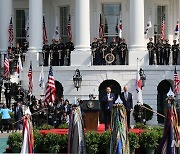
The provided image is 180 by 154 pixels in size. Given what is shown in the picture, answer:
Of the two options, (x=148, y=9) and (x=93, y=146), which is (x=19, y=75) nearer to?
(x=148, y=9)

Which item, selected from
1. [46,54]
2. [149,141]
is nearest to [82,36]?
[46,54]

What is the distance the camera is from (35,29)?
139 feet

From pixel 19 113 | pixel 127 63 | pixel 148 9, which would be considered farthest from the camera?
pixel 148 9

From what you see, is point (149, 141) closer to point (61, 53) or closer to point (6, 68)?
point (6, 68)

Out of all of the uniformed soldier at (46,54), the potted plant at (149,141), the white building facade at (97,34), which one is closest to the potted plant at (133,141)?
the potted plant at (149,141)

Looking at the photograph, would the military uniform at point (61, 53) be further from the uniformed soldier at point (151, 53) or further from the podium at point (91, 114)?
the podium at point (91, 114)

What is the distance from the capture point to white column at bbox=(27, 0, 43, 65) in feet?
138

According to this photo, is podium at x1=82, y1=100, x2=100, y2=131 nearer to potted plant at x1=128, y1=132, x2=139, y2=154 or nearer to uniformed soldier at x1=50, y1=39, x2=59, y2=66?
potted plant at x1=128, y1=132, x2=139, y2=154

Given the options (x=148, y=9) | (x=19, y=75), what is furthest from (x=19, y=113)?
(x=148, y=9)

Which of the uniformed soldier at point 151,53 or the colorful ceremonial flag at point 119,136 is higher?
the uniformed soldier at point 151,53

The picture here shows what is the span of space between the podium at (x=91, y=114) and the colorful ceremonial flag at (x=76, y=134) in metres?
5.70

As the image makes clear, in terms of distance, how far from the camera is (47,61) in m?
41.6

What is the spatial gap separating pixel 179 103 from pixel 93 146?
18.8 metres

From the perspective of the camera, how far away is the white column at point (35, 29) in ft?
138
